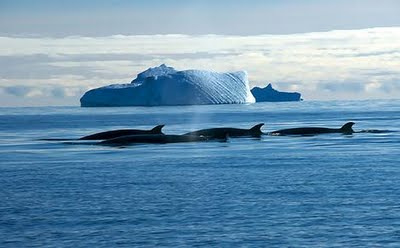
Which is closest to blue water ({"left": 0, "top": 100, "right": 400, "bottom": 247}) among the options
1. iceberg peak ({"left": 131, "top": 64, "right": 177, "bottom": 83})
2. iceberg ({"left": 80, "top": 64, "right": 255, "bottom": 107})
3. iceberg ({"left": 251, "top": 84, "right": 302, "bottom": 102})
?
iceberg ({"left": 80, "top": 64, "right": 255, "bottom": 107})

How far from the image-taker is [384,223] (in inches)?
712

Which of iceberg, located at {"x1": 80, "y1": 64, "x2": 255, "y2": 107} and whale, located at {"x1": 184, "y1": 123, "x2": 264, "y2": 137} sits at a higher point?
iceberg, located at {"x1": 80, "y1": 64, "x2": 255, "y2": 107}

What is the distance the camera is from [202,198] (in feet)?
73.2

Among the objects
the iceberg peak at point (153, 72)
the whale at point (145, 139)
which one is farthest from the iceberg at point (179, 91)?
the whale at point (145, 139)

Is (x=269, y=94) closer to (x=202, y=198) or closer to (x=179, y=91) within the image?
(x=179, y=91)

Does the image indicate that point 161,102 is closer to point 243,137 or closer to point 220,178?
point 243,137

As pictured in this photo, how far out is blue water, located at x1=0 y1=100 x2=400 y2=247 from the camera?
17047 mm

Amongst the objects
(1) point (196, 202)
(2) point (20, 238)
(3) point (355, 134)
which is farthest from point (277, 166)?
(3) point (355, 134)

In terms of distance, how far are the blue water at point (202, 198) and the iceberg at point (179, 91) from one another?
107 metres

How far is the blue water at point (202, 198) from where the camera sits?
17.0m

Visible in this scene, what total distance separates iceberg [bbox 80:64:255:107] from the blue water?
10680 cm

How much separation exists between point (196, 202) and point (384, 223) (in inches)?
199

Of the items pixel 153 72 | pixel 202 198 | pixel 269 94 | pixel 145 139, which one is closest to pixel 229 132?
pixel 145 139

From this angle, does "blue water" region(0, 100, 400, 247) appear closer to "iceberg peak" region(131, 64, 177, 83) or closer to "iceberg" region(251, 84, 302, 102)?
"iceberg peak" region(131, 64, 177, 83)
